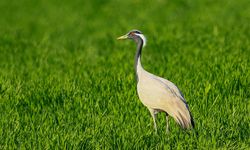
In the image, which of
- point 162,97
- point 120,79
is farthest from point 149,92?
point 120,79

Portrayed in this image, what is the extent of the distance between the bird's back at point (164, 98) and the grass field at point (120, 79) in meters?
0.27

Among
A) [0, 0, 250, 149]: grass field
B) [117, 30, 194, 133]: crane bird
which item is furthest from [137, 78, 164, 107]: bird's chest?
[0, 0, 250, 149]: grass field

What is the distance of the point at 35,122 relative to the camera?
8180 millimetres

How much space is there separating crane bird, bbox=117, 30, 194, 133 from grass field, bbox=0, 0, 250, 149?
0.25 m

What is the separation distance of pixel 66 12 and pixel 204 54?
432 inches

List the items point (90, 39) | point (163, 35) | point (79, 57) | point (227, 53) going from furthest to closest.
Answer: point (90, 39), point (163, 35), point (79, 57), point (227, 53)

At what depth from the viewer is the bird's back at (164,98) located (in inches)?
278

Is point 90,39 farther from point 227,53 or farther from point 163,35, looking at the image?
point 227,53

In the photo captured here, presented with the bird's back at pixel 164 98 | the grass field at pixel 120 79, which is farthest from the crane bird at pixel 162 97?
the grass field at pixel 120 79

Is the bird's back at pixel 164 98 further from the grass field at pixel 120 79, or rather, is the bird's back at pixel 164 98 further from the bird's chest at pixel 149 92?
the grass field at pixel 120 79

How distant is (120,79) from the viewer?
9898 millimetres

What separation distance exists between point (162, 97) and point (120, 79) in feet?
8.74

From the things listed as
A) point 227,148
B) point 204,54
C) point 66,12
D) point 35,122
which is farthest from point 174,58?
point 66,12

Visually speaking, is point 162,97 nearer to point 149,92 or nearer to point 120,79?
point 149,92
